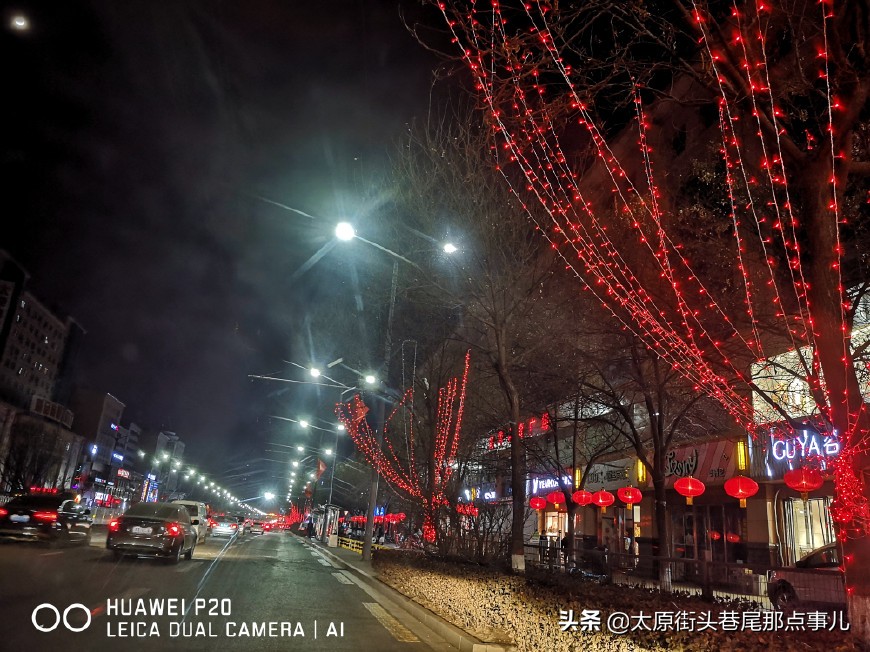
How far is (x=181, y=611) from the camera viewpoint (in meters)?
8.81

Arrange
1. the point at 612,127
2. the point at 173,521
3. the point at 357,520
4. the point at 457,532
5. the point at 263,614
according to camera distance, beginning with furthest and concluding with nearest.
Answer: the point at 357,520, the point at 457,532, the point at 173,521, the point at 612,127, the point at 263,614

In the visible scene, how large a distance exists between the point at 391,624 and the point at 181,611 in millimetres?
3089

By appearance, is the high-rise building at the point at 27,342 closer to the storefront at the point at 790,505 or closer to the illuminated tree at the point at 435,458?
the illuminated tree at the point at 435,458

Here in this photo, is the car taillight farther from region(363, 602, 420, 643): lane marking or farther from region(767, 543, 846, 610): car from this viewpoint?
region(767, 543, 846, 610): car

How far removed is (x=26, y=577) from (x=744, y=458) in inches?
760

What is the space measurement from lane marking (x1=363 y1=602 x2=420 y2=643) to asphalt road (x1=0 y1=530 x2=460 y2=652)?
0.02 m

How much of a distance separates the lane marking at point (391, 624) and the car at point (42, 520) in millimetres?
10537

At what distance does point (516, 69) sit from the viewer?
26.5 feet

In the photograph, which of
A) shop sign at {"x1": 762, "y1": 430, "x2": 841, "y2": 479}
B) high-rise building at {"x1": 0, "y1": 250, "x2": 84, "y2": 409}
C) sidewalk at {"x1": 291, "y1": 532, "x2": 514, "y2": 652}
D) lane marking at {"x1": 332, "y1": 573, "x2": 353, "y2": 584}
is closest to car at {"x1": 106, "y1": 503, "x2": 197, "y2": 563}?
lane marking at {"x1": 332, "y1": 573, "x2": 353, "y2": 584}

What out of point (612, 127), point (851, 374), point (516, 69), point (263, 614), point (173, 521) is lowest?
point (263, 614)

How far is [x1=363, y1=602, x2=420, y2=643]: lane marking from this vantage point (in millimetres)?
8531

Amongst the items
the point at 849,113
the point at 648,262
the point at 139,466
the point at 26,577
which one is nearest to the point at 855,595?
the point at 849,113

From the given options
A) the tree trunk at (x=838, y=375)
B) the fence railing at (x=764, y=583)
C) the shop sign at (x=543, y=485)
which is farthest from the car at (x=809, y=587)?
the shop sign at (x=543, y=485)

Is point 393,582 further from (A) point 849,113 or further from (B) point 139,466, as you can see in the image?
(B) point 139,466
